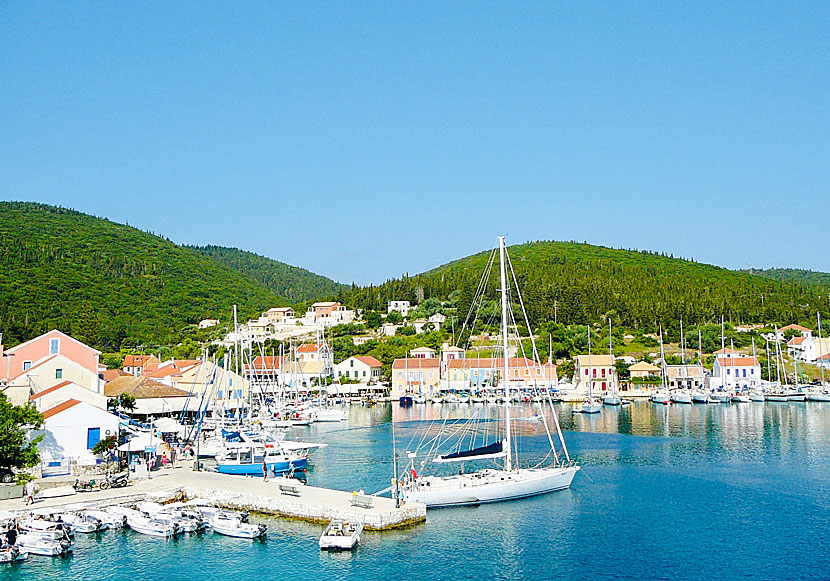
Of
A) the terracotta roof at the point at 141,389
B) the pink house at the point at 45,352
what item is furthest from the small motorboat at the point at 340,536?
the terracotta roof at the point at 141,389

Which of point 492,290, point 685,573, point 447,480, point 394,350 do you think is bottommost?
point 685,573

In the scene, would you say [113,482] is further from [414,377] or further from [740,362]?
[740,362]

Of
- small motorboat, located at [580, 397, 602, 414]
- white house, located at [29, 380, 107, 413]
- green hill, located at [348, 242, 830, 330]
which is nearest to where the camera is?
white house, located at [29, 380, 107, 413]

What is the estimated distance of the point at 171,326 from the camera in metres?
144

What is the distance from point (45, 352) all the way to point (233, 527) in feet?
96.8

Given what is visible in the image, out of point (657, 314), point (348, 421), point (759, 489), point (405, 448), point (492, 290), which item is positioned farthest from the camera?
point (492, 290)

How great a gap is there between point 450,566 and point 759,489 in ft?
55.9

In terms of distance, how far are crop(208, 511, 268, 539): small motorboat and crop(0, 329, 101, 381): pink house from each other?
1016 inches

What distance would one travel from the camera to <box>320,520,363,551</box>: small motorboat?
73.4ft

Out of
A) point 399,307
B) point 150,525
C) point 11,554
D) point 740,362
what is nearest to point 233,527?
point 150,525

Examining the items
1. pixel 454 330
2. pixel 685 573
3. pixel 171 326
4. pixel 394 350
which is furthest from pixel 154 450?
pixel 171 326

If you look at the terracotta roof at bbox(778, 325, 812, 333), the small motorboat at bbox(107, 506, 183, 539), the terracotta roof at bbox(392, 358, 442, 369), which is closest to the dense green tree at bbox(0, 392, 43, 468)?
the small motorboat at bbox(107, 506, 183, 539)

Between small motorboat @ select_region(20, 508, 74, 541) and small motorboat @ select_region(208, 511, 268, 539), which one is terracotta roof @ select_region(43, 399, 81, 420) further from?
small motorboat @ select_region(208, 511, 268, 539)

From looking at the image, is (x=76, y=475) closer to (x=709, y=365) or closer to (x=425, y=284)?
(x=709, y=365)
